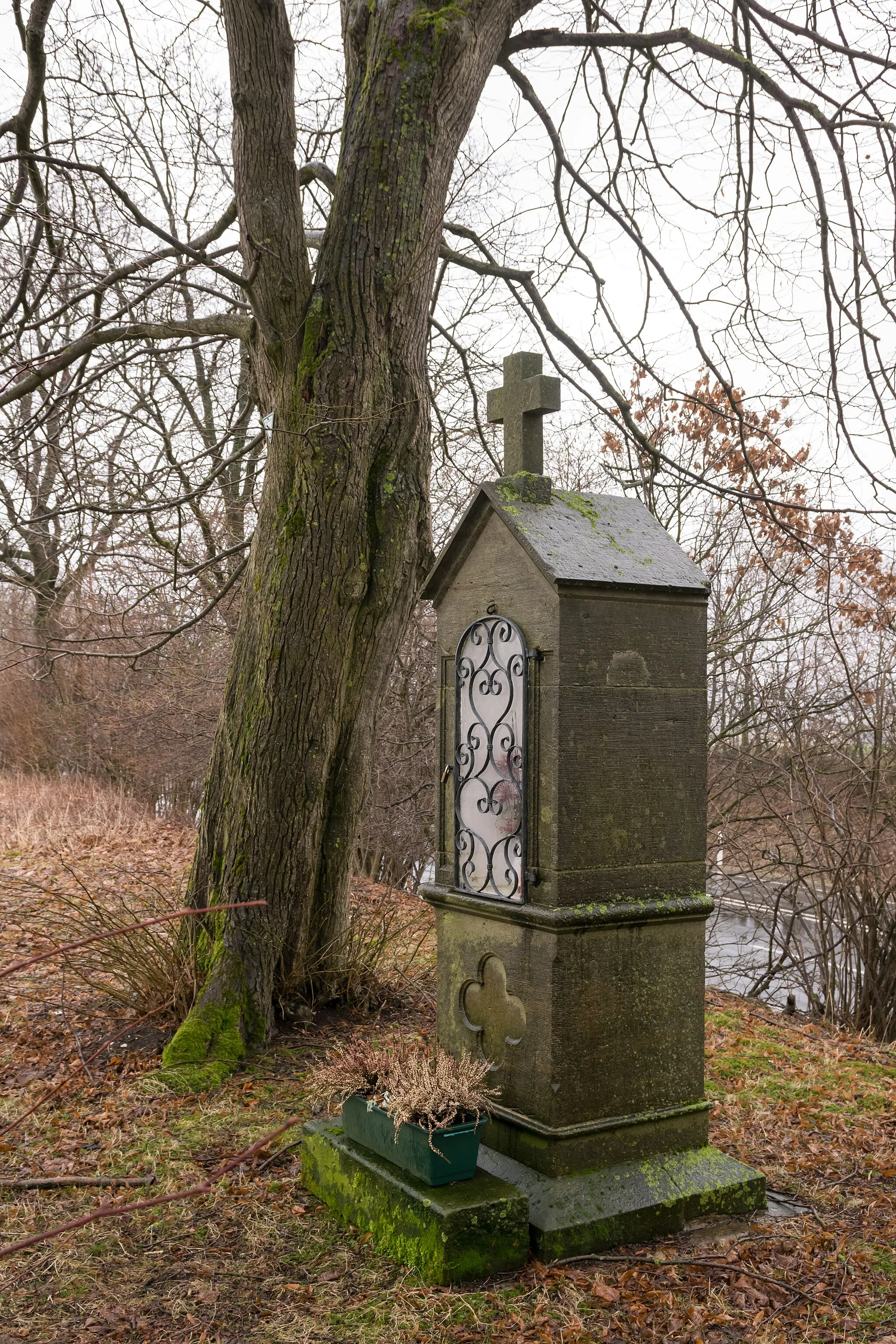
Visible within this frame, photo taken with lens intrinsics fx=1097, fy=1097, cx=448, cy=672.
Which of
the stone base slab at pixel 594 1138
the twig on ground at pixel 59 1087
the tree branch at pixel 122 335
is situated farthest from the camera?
the tree branch at pixel 122 335

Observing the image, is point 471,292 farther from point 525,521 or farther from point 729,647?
point 525,521

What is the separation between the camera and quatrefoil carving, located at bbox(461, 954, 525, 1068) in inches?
152

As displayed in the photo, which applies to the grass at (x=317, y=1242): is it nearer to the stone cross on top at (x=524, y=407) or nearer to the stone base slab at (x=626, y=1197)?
the stone base slab at (x=626, y=1197)

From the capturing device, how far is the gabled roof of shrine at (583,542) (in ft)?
12.6

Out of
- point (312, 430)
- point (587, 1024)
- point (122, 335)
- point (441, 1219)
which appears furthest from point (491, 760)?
point (122, 335)

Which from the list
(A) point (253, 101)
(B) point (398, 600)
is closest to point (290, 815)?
(B) point (398, 600)

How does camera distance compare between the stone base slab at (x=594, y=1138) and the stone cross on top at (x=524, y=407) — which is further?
the stone cross on top at (x=524, y=407)

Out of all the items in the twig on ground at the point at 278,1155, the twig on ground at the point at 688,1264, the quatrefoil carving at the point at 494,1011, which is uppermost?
the quatrefoil carving at the point at 494,1011

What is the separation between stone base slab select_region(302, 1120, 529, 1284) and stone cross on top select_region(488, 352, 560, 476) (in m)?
2.51

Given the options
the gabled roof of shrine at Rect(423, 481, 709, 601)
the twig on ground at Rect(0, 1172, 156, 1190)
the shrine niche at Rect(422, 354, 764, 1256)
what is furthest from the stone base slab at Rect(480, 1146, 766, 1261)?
the gabled roof of shrine at Rect(423, 481, 709, 601)

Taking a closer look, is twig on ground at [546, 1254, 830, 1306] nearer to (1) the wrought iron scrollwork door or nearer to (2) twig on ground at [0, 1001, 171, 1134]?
(1) the wrought iron scrollwork door

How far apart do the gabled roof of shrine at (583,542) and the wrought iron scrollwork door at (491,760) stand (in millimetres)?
296

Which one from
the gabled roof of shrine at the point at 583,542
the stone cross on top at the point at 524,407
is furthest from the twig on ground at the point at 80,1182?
the stone cross on top at the point at 524,407

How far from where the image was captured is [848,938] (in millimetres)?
7074
